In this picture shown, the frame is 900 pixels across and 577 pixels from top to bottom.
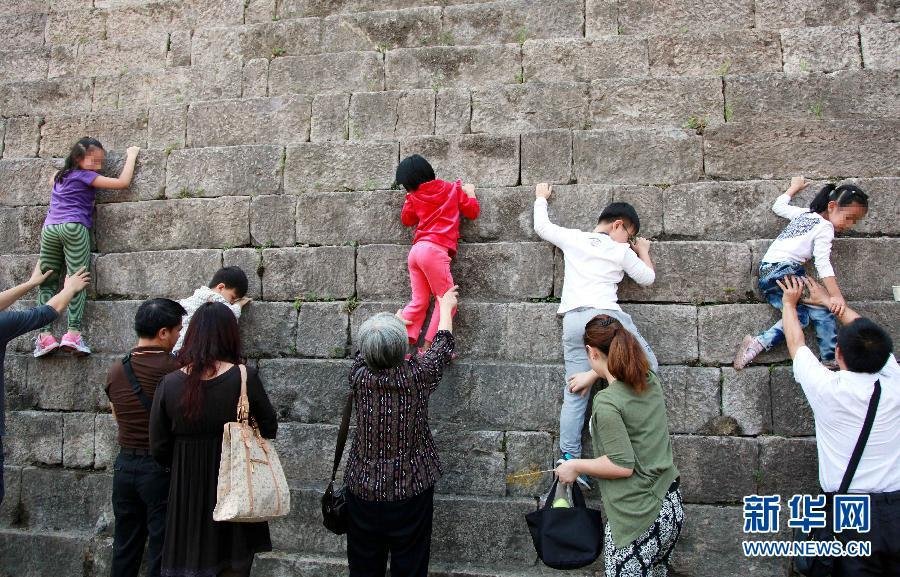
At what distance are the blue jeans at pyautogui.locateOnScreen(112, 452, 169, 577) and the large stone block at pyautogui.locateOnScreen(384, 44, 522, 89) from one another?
3885 millimetres

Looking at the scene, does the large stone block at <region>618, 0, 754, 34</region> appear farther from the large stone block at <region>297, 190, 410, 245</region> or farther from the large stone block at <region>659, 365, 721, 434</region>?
the large stone block at <region>659, 365, 721, 434</region>

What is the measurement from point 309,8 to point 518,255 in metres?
3.50

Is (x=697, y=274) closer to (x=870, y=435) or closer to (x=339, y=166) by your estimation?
(x=870, y=435)

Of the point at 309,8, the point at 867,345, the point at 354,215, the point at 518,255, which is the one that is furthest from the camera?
the point at 309,8

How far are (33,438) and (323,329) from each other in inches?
109

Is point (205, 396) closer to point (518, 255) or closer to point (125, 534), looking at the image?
point (125, 534)

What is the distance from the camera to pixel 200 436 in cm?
403

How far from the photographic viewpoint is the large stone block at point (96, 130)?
22.3ft

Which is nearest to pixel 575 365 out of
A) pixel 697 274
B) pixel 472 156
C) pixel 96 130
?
pixel 697 274

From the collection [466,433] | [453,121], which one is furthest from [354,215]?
[466,433]

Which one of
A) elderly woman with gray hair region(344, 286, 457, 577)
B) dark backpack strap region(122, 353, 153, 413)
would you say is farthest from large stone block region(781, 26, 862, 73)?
dark backpack strap region(122, 353, 153, 413)

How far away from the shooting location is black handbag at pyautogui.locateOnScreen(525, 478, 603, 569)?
12.0ft

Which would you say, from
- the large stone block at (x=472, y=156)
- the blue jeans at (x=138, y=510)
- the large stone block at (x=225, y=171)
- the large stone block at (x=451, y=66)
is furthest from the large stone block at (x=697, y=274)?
the blue jeans at (x=138, y=510)

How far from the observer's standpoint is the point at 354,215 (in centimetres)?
598
